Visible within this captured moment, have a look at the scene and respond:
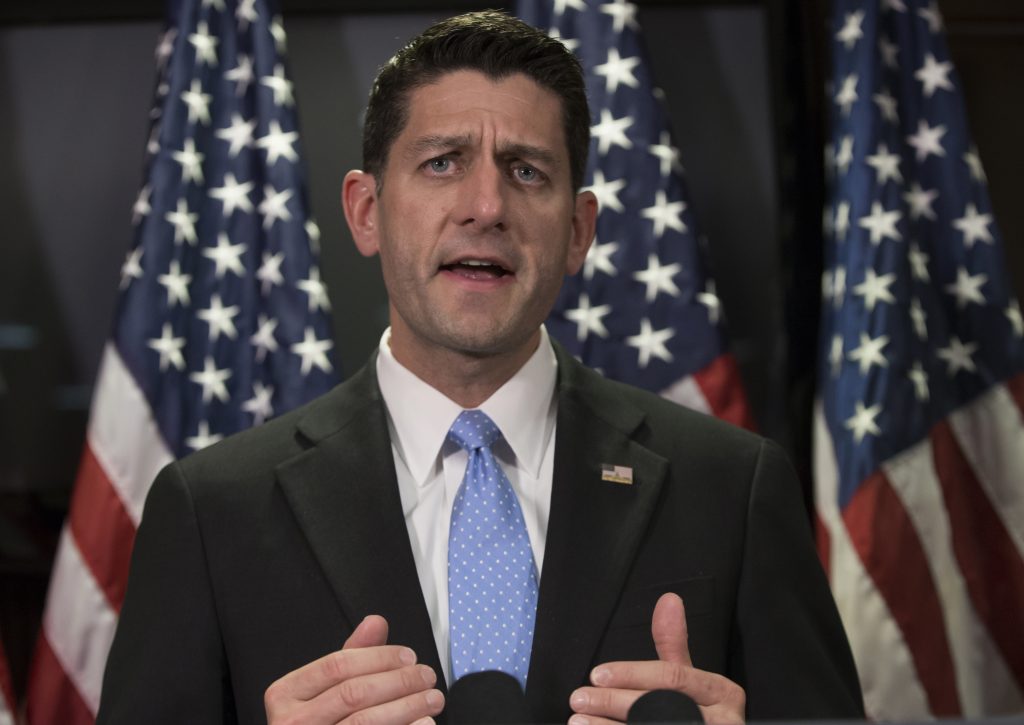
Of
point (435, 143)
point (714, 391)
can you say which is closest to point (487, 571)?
point (435, 143)

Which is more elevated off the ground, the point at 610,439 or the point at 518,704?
the point at 610,439

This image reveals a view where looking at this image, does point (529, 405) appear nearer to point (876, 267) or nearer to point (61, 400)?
point (876, 267)

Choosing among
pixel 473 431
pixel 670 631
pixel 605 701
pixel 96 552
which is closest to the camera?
pixel 605 701

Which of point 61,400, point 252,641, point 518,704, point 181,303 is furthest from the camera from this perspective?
point 61,400

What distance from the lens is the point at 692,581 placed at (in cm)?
183

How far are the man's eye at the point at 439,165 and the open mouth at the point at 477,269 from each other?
0.16 metres

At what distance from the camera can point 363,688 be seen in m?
1.42

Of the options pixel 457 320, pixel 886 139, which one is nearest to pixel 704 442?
pixel 457 320

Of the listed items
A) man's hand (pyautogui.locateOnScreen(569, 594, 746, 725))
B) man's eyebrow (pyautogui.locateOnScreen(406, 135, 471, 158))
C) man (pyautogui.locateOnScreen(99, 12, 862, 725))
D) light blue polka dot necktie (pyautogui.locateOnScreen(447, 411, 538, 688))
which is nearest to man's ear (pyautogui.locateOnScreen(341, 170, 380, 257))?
man (pyautogui.locateOnScreen(99, 12, 862, 725))

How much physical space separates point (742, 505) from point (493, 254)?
0.53 m

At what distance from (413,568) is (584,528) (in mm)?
250

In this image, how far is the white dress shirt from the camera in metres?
1.85

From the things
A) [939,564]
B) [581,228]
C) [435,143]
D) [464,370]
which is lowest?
[939,564]

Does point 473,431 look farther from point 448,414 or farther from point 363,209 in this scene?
point 363,209
